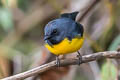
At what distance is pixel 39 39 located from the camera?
221 inches

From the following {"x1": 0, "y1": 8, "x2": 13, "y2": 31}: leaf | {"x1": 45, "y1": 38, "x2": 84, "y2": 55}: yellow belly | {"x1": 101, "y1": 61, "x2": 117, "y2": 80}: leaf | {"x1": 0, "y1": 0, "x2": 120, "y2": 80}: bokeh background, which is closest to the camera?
{"x1": 45, "y1": 38, "x2": 84, "y2": 55}: yellow belly

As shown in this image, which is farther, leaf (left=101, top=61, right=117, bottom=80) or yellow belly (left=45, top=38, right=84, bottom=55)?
leaf (left=101, top=61, right=117, bottom=80)

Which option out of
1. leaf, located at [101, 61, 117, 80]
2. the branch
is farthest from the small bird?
leaf, located at [101, 61, 117, 80]

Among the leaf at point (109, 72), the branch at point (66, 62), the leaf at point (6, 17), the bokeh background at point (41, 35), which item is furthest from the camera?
the leaf at point (6, 17)

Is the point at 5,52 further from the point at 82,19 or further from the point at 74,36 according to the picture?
the point at 74,36

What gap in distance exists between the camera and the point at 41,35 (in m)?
5.61

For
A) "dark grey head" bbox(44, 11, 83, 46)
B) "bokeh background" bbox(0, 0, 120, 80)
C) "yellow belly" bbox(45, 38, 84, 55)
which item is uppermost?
"dark grey head" bbox(44, 11, 83, 46)

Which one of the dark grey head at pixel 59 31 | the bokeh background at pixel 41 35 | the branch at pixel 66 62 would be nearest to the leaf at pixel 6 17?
the bokeh background at pixel 41 35

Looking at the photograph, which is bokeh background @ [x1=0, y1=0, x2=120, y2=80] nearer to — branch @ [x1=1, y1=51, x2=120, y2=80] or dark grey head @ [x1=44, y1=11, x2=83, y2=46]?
branch @ [x1=1, y1=51, x2=120, y2=80]

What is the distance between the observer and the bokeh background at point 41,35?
3848mm

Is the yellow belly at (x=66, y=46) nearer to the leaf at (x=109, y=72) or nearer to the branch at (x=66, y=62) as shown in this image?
the branch at (x=66, y=62)

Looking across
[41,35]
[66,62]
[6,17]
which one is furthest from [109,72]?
[41,35]

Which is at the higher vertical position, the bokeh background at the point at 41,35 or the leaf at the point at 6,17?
the leaf at the point at 6,17

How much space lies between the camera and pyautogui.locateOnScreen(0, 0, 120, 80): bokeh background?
151 inches
